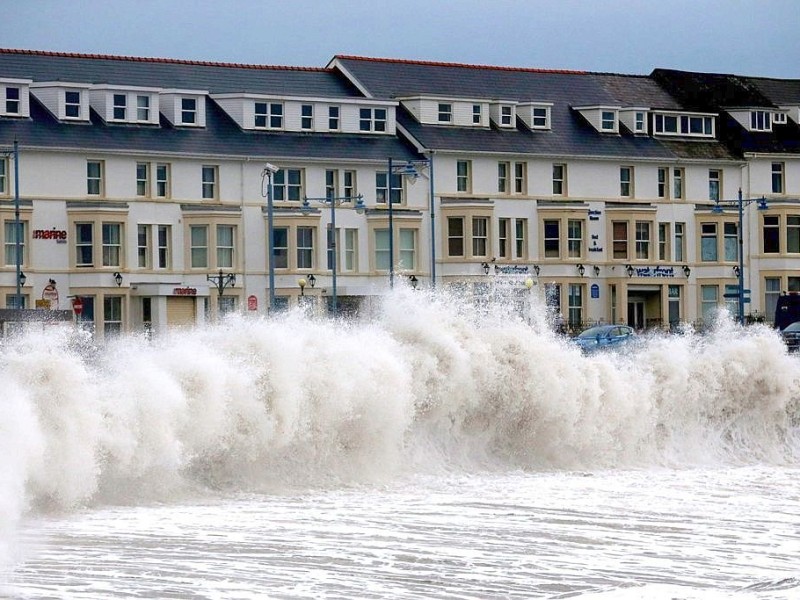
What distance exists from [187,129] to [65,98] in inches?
199

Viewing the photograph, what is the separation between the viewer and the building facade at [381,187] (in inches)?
2537

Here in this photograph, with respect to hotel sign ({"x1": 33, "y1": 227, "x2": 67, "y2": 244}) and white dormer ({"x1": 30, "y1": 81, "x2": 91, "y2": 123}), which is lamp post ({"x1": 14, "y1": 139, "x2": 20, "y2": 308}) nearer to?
hotel sign ({"x1": 33, "y1": 227, "x2": 67, "y2": 244})

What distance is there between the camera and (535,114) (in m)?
75.4

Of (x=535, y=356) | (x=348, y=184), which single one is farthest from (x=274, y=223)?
(x=535, y=356)

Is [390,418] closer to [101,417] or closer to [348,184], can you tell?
[101,417]

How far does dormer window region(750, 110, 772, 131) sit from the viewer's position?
80938 millimetres

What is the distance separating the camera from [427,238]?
71.8m

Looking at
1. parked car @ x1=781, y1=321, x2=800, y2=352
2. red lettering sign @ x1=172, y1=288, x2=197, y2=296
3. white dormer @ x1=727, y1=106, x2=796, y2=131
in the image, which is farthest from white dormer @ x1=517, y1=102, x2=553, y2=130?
parked car @ x1=781, y1=321, x2=800, y2=352

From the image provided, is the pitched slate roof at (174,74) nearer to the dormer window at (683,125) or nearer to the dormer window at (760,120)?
the dormer window at (683,125)

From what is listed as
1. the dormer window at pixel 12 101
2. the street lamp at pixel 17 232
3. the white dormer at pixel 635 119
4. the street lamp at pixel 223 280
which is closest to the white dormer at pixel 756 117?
the white dormer at pixel 635 119

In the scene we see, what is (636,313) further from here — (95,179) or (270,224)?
(95,179)

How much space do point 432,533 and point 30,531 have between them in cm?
469

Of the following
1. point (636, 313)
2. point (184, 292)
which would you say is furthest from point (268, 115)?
point (636, 313)

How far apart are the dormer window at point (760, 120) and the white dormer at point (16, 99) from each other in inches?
1336
